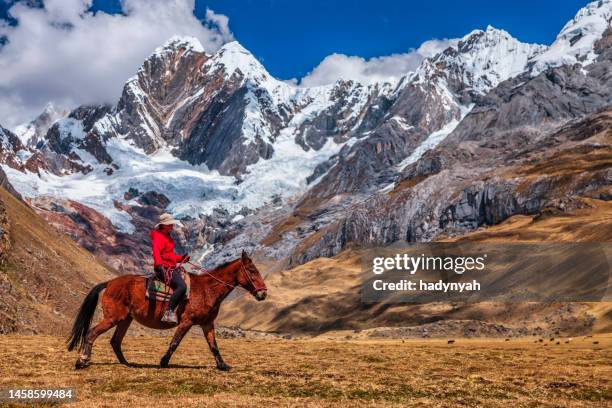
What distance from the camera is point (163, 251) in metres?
23.0

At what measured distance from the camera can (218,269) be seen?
23.9 metres

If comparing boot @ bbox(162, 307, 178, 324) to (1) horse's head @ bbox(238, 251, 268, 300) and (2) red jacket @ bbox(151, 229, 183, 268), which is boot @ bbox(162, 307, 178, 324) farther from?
(1) horse's head @ bbox(238, 251, 268, 300)

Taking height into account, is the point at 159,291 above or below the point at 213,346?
above

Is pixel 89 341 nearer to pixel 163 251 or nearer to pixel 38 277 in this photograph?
pixel 163 251

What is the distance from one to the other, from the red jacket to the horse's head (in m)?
2.12

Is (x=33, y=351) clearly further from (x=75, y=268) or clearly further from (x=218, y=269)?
(x=75, y=268)

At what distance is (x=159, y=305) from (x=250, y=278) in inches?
121

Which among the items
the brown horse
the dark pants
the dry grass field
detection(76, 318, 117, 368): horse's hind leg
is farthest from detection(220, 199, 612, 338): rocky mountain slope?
detection(76, 318, 117, 368): horse's hind leg

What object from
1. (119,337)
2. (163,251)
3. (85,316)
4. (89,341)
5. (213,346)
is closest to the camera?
(89,341)

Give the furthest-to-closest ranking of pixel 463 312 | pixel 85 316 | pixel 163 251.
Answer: pixel 463 312
pixel 85 316
pixel 163 251

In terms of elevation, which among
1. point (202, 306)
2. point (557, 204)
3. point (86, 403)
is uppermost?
point (557, 204)

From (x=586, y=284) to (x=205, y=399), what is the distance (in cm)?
9478

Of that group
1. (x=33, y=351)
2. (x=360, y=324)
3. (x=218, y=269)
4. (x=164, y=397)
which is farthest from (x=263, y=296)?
(x=360, y=324)

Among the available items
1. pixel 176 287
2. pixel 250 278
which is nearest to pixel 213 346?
pixel 176 287
